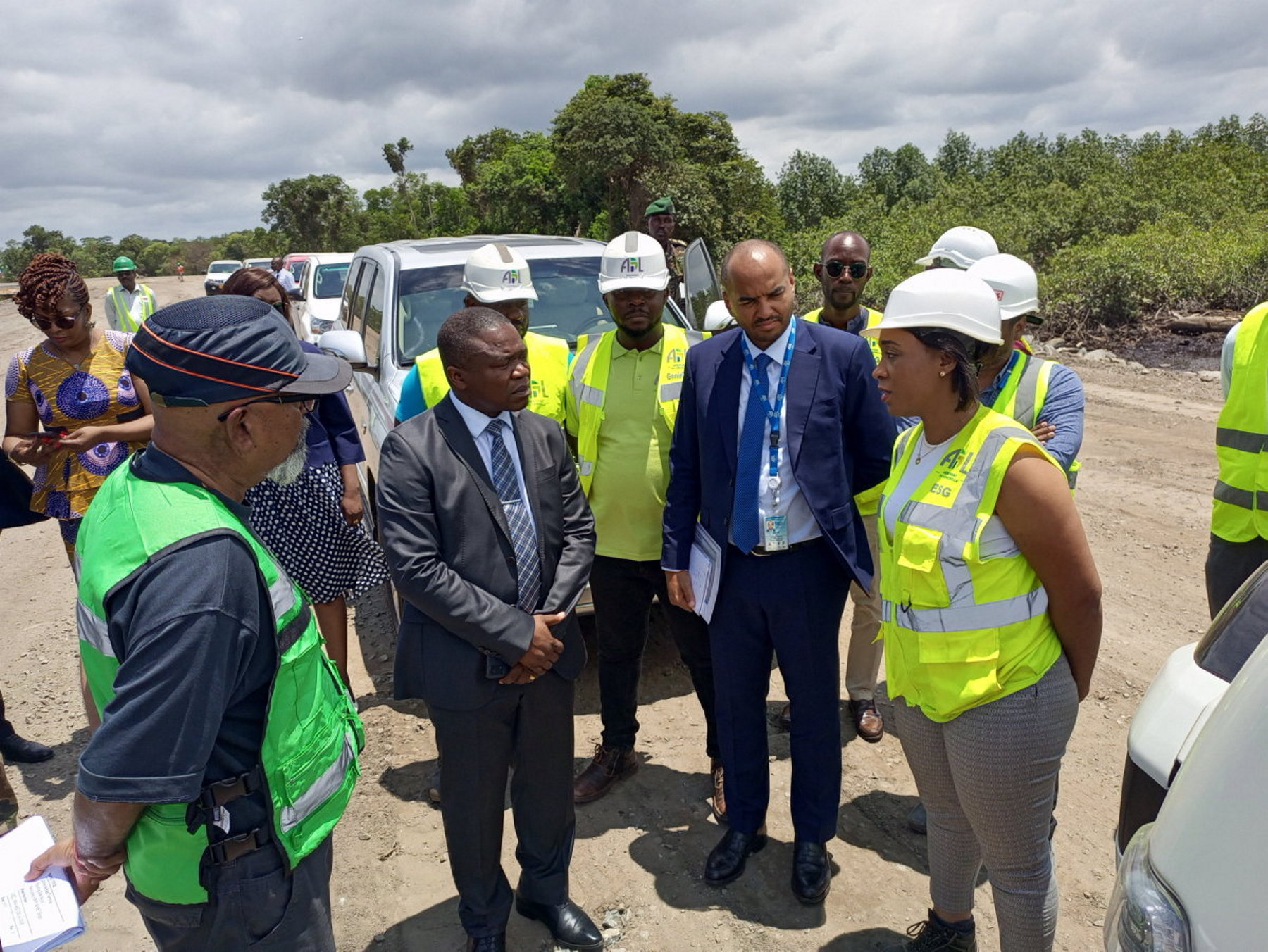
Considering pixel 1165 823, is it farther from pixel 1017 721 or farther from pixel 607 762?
pixel 607 762

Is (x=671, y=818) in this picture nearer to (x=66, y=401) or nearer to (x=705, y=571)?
(x=705, y=571)

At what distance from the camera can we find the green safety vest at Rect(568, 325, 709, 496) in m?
3.27

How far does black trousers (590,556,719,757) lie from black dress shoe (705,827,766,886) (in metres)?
0.44

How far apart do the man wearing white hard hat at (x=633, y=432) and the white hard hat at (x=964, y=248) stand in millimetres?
1470

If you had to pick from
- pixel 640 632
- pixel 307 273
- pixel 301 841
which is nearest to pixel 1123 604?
pixel 640 632

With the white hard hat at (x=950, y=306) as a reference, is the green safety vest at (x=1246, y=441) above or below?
below

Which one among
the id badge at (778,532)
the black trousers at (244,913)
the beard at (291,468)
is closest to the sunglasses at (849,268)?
the id badge at (778,532)

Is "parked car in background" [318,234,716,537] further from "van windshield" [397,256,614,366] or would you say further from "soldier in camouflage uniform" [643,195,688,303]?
"soldier in camouflage uniform" [643,195,688,303]

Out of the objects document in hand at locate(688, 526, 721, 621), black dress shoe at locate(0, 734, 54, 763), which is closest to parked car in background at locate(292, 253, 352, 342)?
black dress shoe at locate(0, 734, 54, 763)

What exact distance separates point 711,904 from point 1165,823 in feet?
6.35

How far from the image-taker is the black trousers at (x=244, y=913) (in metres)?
1.65

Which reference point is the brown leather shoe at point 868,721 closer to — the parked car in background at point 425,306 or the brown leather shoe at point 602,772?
the brown leather shoe at point 602,772

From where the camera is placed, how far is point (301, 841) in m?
1.74

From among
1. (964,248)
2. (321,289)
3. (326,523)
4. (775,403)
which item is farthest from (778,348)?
(321,289)
